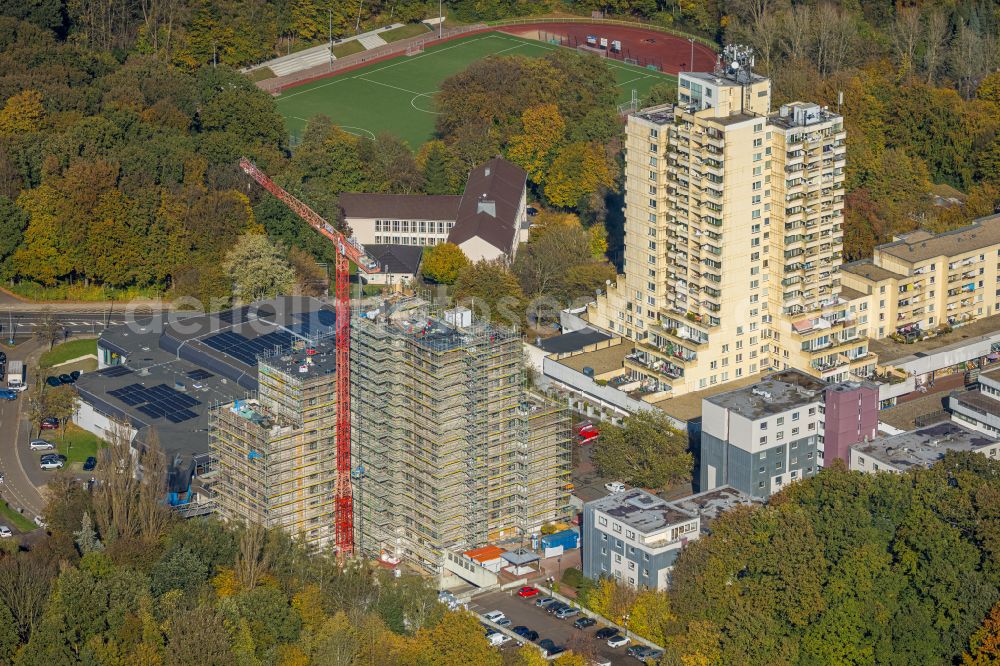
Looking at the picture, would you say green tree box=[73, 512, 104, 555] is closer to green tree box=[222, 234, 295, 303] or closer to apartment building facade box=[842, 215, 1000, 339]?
green tree box=[222, 234, 295, 303]

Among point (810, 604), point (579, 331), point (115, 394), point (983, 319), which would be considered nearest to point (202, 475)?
point (115, 394)

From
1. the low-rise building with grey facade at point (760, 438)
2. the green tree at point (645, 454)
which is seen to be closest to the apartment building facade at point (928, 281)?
the low-rise building with grey facade at point (760, 438)

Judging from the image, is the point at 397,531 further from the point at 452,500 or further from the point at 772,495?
the point at 772,495

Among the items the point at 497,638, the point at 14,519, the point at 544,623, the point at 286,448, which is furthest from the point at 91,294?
the point at 497,638

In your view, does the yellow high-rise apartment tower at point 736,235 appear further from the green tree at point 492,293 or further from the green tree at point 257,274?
the green tree at point 257,274

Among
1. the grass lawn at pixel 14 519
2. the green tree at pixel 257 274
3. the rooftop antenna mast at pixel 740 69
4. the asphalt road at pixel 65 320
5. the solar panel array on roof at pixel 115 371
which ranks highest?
the rooftop antenna mast at pixel 740 69

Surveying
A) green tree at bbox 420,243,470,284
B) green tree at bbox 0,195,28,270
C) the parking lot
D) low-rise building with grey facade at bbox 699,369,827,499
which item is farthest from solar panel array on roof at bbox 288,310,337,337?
low-rise building with grey facade at bbox 699,369,827,499
